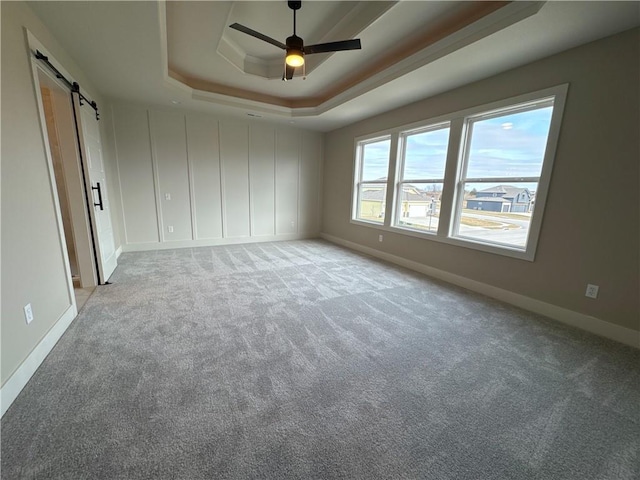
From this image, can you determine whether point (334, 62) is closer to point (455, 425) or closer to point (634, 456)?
point (455, 425)

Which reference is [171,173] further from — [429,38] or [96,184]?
[429,38]

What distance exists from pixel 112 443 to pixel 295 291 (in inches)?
81.3

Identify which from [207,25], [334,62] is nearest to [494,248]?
[334,62]

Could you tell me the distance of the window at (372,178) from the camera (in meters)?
4.74

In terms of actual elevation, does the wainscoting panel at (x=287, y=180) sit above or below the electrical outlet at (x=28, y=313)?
above

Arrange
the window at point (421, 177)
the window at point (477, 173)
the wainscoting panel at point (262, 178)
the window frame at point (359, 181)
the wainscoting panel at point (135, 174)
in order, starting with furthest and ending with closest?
the wainscoting panel at point (262, 178) → the window frame at point (359, 181) → the wainscoting panel at point (135, 174) → the window at point (421, 177) → the window at point (477, 173)

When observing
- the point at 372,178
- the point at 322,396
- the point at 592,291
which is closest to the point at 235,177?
the point at 372,178

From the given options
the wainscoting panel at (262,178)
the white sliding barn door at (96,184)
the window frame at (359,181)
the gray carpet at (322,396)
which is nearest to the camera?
the gray carpet at (322,396)

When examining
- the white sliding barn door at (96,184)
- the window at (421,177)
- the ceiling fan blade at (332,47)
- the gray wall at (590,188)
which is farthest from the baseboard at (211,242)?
the gray wall at (590,188)

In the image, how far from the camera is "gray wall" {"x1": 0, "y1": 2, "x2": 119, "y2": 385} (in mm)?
1555

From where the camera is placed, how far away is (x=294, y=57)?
7.68 feet

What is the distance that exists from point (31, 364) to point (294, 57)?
3.06m

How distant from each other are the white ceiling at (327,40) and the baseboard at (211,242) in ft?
8.23

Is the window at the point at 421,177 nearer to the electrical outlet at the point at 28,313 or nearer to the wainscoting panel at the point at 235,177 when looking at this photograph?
the wainscoting panel at the point at 235,177
